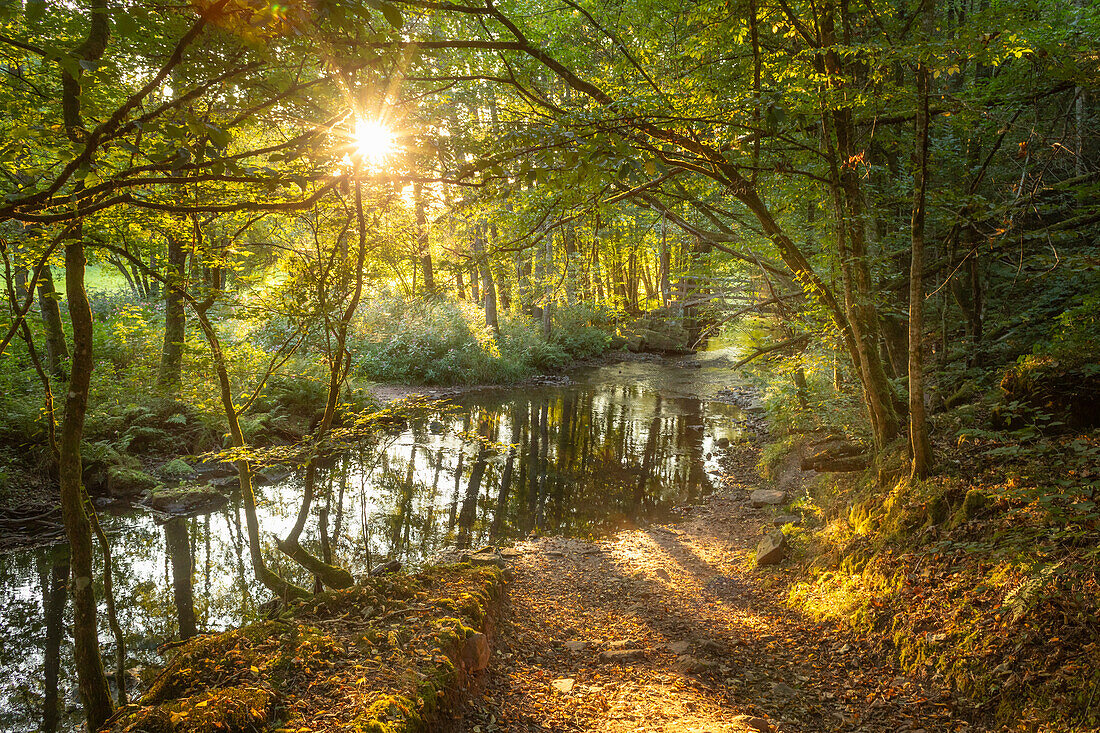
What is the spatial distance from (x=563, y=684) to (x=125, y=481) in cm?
932

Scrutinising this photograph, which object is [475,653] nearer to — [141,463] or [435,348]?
[141,463]

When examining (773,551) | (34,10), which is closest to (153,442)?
(773,551)

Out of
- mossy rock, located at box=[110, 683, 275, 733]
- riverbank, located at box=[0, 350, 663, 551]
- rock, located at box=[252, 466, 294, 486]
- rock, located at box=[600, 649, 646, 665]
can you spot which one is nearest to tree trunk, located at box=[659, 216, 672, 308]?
riverbank, located at box=[0, 350, 663, 551]

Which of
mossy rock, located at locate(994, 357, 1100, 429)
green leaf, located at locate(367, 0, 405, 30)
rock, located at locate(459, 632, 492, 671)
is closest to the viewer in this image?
green leaf, located at locate(367, 0, 405, 30)

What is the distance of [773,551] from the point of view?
6.95m

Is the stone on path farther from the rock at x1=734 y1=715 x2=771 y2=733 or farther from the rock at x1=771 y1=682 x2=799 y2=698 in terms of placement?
the rock at x1=771 y1=682 x2=799 y2=698

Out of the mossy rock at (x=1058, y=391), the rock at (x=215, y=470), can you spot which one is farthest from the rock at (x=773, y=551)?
the rock at (x=215, y=470)

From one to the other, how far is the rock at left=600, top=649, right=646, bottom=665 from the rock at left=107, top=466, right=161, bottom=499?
358 inches

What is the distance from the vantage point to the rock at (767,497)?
943cm

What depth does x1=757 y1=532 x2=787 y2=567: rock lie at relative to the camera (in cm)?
695

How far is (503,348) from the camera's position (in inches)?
904

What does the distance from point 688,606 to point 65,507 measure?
229 inches

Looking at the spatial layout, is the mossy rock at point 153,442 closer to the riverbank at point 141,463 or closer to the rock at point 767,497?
the riverbank at point 141,463

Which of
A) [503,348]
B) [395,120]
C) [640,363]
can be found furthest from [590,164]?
[640,363]
